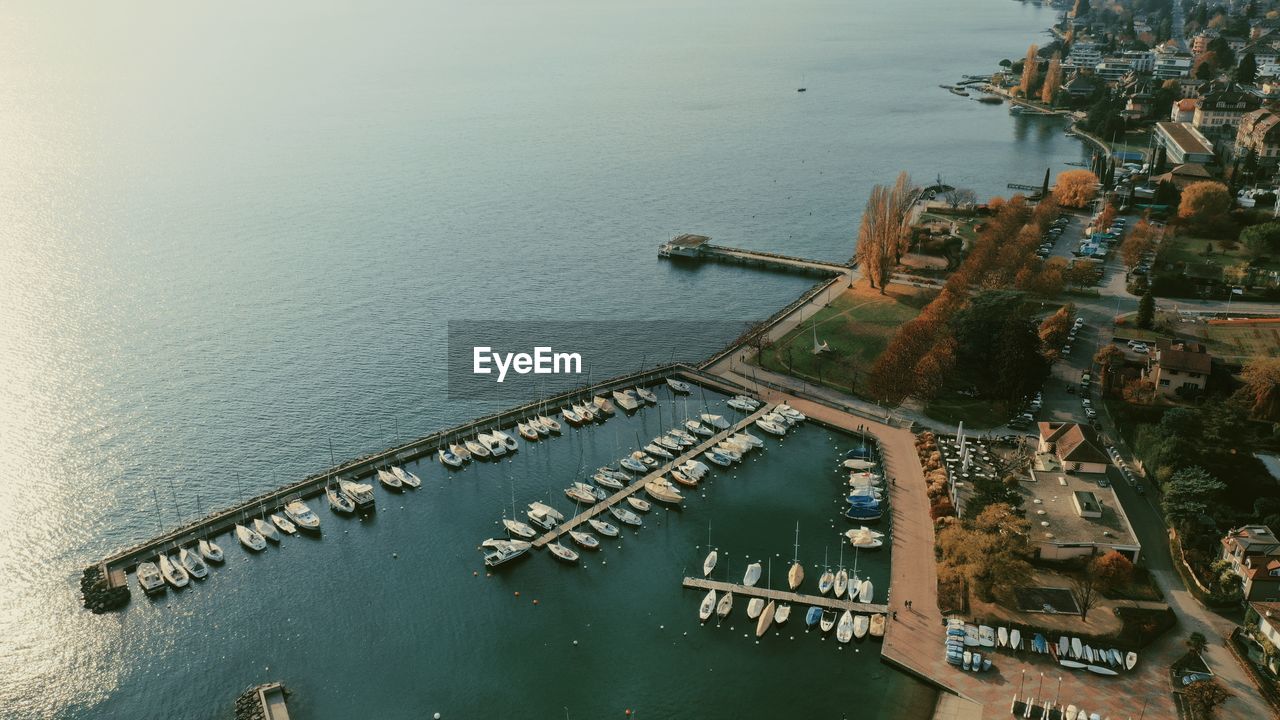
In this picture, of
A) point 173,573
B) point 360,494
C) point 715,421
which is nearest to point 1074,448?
point 715,421

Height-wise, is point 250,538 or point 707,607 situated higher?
point 707,607

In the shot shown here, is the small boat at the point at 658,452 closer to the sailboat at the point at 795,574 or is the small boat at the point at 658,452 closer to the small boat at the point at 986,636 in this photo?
the sailboat at the point at 795,574

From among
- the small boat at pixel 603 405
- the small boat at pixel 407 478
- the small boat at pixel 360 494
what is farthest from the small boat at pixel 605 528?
the small boat at pixel 603 405

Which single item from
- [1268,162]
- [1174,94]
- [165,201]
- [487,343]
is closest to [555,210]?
[487,343]

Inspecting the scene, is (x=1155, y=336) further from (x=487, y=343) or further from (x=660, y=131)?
(x=660, y=131)

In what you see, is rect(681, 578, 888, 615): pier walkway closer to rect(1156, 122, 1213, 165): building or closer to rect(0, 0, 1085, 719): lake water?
rect(0, 0, 1085, 719): lake water

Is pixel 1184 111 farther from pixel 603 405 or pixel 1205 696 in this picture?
pixel 1205 696

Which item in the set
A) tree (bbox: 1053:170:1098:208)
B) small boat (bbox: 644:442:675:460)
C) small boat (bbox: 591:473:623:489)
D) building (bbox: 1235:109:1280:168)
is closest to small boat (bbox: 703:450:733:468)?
small boat (bbox: 644:442:675:460)
